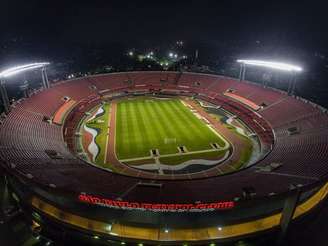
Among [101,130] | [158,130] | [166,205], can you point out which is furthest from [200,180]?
[101,130]

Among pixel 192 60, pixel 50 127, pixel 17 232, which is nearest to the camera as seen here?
pixel 17 232

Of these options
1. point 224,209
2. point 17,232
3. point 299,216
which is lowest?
point 17,232

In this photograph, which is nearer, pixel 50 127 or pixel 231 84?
pixel 50 127

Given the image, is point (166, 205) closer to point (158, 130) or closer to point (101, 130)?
point (158, 130)

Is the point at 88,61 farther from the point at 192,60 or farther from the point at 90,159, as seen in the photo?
the point at 90,159

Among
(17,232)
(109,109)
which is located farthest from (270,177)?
(109,109)

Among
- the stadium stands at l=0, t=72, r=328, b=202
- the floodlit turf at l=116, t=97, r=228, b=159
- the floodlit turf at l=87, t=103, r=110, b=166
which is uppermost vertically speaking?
the stadium stands at l=0, t=72, r=328, b=202

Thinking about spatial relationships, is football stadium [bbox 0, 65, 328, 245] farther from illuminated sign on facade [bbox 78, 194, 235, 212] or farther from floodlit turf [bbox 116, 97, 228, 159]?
floodlit turf [bbox 116, 97, 228, 159]

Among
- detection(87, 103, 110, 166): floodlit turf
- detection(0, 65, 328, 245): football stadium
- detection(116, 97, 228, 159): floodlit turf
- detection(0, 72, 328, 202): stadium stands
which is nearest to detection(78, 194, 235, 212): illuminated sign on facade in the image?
detection(0, 65, 328, 245): football stadium
